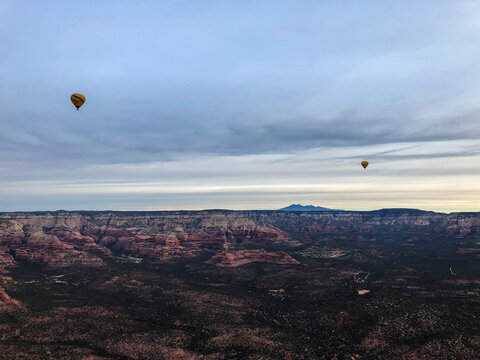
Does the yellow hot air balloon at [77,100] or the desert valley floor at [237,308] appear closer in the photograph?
the desert valley floor at [237,308]

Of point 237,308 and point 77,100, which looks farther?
point 237,308

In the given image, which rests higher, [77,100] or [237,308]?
[77,100]

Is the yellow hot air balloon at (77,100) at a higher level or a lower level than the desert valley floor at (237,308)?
A: higher

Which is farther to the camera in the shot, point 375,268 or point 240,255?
point 240,255

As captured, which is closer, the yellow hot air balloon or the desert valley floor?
the desert valley floor

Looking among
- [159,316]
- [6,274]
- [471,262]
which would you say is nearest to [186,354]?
[159,316]

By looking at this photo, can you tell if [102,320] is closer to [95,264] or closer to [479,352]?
[479,352]

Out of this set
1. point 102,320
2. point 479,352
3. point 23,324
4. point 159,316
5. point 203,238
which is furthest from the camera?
point 203,238

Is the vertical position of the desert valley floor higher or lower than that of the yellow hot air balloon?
lower
